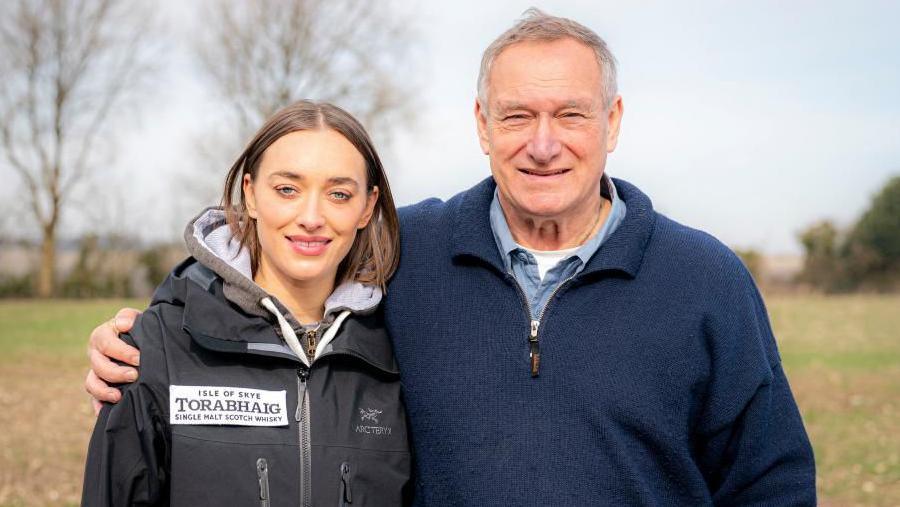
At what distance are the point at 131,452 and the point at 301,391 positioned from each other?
1.69ft

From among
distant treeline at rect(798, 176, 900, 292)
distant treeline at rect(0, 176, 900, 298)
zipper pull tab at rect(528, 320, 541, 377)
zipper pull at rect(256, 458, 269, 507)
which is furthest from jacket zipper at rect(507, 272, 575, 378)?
distant treeline at rect(798, 176, 900, 292)

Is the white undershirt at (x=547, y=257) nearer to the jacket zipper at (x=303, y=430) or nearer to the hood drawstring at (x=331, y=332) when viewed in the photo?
the hood drawstring at (x=331, y=332)

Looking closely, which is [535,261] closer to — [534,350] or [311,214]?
[534,350]

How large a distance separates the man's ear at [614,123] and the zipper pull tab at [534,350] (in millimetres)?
744

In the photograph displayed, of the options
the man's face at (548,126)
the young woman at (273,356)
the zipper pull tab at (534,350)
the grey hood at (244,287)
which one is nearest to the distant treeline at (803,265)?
the grey hood at (244,287)

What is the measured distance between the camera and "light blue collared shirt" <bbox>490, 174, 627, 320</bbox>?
3.13 metres

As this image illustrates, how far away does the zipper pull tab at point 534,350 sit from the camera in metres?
2.97

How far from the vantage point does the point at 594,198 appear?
10.9 ft

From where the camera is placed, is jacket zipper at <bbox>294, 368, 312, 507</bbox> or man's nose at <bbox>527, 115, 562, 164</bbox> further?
man's nose at <bbox>527, 115, 562, 164</bbox>

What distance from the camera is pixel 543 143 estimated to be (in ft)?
10.3

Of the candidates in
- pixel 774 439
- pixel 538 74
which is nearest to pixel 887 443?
pixel 774 439

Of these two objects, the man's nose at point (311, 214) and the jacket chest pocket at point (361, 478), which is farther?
the man's nose at point (311, 214)

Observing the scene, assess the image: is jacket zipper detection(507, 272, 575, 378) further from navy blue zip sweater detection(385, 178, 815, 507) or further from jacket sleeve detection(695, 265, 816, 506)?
jacket sleeve detection(695, 265, 816, 506)

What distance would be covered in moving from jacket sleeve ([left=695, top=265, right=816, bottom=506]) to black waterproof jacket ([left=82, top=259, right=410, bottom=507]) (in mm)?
1098
